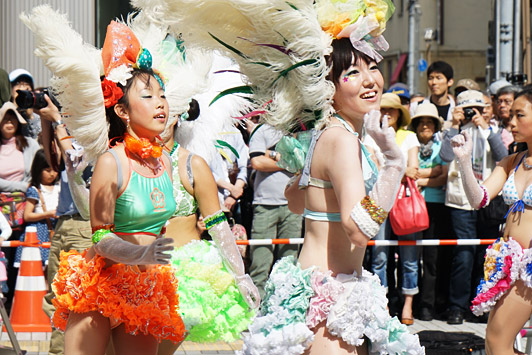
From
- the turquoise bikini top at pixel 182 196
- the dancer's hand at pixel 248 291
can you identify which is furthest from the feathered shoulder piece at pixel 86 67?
the dancer's hand at pixel 248 291

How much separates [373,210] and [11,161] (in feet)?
20.6

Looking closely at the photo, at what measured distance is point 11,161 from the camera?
351 inches

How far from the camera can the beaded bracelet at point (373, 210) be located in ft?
11.2

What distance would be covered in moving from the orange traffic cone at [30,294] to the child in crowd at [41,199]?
1.97 feet

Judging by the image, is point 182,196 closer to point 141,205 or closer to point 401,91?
point 141,205

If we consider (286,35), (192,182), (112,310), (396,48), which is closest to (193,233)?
(192,182)

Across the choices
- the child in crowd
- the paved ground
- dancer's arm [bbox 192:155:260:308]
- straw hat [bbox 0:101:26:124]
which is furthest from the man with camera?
straw hat [bbox 0:101:26:124]

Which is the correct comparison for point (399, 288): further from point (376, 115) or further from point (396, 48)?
point (396, 48)

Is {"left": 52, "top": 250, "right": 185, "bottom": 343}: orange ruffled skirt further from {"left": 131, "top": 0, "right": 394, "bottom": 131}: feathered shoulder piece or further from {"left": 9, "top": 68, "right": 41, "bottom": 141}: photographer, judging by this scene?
{"left": 9, "top": 68, "right": 41, "bottom": 141}: photographer

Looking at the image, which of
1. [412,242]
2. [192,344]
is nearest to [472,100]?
[412,242]

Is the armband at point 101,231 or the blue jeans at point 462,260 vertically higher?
the armband at point 101,231

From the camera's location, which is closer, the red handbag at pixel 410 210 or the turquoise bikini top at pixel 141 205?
the turquoise bikini top at pixel 141 205

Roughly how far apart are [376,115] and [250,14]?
708 mm

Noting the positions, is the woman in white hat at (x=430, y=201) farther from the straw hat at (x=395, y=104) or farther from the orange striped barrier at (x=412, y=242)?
the orange striped barrier at (x=412, y=242)
